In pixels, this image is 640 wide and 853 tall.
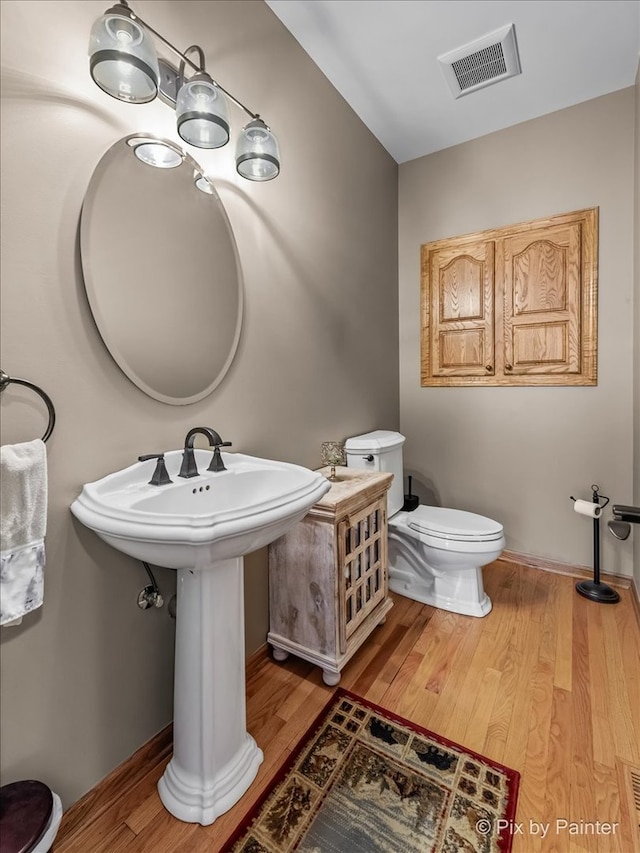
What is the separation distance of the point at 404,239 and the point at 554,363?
52.0 inches

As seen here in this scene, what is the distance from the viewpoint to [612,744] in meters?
1.24

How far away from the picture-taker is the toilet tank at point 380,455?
2.08 meters

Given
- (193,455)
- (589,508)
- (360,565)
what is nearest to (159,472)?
(193,455)

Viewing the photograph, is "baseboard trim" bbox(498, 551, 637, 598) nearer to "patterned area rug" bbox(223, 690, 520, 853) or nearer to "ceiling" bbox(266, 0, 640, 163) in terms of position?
"patterned area rug" bbox(223, 690, 520, 853)

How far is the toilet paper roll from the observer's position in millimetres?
2043

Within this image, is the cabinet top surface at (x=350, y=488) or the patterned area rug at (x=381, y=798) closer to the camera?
the patterned area rug at (x=381, y=798)

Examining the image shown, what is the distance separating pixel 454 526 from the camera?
2014 millimetres

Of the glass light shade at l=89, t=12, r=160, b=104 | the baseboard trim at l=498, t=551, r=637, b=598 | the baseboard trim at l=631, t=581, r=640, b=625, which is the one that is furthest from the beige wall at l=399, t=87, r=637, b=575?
the glass light shade at l=89, t=12, r=160, b=104

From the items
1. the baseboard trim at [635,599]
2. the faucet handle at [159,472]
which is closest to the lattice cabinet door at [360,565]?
the faucet handle at [159,472]

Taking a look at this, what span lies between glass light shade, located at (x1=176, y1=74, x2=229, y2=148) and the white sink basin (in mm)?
974

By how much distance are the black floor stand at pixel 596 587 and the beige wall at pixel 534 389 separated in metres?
0.15

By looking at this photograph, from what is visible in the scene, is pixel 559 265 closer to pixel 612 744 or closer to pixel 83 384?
pixel 612 744

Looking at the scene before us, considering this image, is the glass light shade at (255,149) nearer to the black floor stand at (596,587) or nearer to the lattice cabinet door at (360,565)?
the lattice cabinet door at (360,565)

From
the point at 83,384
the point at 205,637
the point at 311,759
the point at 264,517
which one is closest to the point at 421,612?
the point at 311,759
